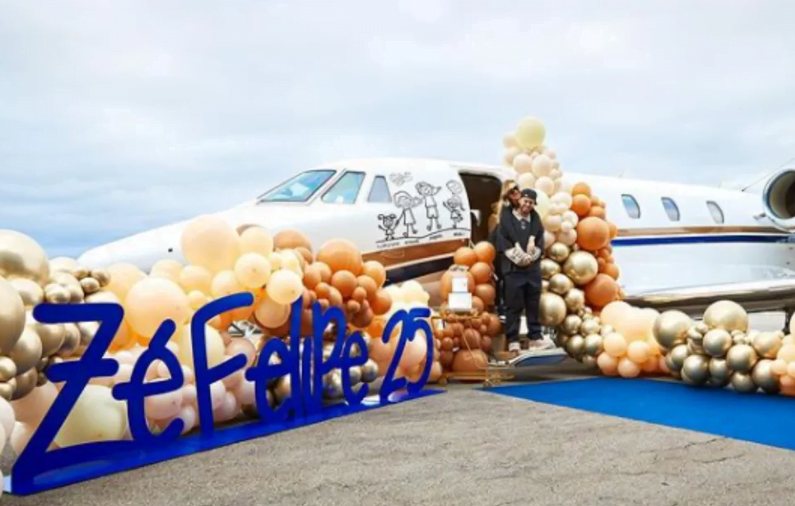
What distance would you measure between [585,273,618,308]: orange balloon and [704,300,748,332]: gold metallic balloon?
1.75 meters

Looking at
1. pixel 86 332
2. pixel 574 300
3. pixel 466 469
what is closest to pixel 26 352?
pixel 86 332

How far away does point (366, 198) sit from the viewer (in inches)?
348

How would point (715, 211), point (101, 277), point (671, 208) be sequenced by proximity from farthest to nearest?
point (715, 211) < point (671, 208) < point (101, 277)

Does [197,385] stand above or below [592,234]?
below

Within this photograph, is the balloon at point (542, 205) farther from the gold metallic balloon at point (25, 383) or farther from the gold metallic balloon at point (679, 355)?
the gold metallic balloon at point (25, 383)

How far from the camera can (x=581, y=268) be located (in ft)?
29.3

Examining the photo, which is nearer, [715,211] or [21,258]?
[21,258]

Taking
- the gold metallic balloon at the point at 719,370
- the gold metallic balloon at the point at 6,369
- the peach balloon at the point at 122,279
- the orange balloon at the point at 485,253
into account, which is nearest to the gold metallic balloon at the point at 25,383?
the gold metallic balloon at the point at 6,369

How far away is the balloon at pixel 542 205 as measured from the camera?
891 cm

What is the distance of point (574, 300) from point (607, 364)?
2.76ft

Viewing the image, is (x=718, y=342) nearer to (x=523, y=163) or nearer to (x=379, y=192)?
(x=523, y=163)

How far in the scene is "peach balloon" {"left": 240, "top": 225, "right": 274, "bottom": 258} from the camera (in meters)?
5.78

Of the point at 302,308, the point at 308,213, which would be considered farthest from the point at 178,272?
the point at 308,213

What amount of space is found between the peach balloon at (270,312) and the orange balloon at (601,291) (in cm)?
454
